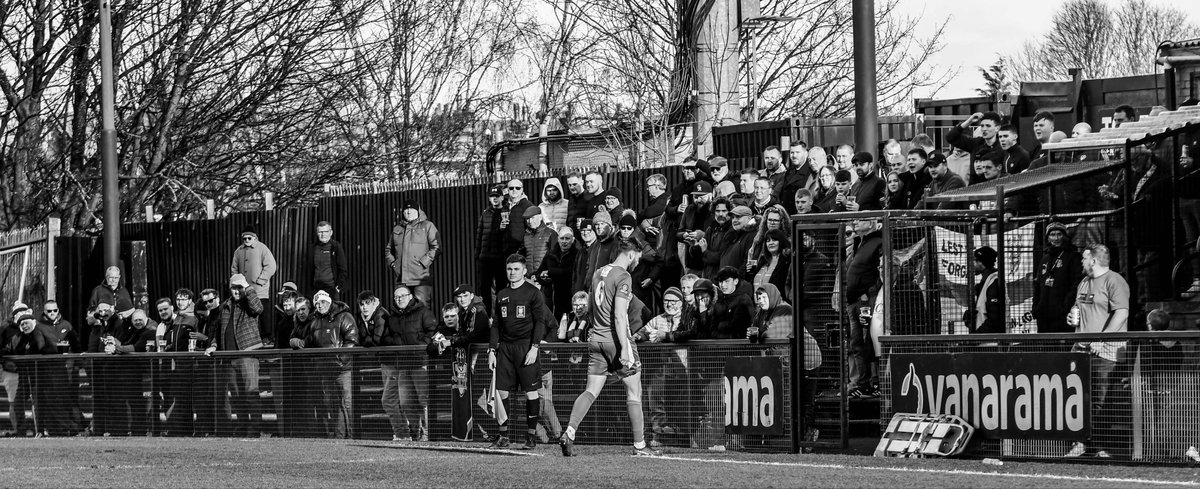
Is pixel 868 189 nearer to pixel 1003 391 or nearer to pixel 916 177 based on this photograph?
pixel 916 177

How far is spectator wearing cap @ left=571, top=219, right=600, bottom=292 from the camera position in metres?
16.2

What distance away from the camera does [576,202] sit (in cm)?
1728

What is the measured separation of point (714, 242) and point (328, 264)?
7.12 metres

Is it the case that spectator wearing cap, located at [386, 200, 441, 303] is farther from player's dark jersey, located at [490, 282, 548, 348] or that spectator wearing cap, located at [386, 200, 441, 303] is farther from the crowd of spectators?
player's dark jersey, located at [490, 282, 548, 348]

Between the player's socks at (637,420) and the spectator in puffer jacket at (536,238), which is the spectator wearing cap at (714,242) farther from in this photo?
the player's socks at (637,420)

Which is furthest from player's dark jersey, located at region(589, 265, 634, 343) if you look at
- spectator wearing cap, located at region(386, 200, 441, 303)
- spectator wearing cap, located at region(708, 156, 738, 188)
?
spectator wearing cap, located at region(386, 200, 441, 303)

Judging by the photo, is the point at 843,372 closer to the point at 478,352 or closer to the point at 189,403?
the point at 478,352

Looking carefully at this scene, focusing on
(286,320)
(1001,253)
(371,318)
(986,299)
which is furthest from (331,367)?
(1001,253)

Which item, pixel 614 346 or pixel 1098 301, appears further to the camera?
pixel 614 346

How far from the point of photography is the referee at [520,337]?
13.9 m

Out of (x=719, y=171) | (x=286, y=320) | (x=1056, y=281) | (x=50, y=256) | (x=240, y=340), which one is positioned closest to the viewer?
(x=1056, y=281)

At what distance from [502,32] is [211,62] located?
12.0 meters

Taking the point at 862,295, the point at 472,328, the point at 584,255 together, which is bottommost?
the point at 472,328

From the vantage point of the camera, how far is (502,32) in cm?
3931
